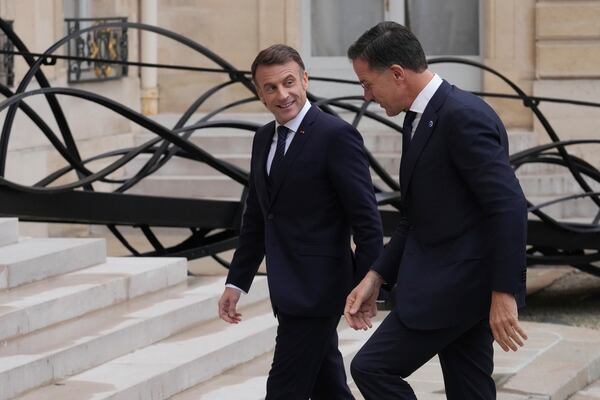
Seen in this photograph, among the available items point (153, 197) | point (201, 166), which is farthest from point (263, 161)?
point (201, 166)

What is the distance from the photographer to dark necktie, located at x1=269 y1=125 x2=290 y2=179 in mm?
4793

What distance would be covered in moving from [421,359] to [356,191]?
61cm

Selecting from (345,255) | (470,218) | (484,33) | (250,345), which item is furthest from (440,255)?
(484,33)

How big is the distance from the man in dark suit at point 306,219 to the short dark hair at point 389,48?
497mm

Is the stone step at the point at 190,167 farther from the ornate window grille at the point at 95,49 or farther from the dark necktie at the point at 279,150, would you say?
the dark necktie at the point at 279,150

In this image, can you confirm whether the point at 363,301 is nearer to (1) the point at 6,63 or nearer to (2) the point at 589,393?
(2) the point at 589,393

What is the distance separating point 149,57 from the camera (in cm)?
1510

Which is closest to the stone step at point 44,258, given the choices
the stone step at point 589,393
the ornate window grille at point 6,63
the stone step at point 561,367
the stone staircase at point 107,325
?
the stone staircase at point 107,325

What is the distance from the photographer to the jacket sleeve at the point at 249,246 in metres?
4.99

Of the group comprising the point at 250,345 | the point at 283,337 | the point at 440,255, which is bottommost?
the point at 250,345

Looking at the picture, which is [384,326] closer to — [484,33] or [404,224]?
[404,224]

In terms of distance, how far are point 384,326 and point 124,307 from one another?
3076 millimetres

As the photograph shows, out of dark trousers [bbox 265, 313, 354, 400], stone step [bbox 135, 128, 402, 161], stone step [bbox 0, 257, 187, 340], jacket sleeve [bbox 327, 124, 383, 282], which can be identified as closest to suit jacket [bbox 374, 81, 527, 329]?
jacket sleeve [bbox 327, 124, 383, 282]

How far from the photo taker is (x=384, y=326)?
4.42 metres
